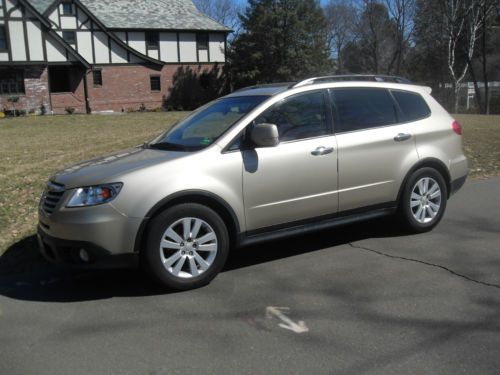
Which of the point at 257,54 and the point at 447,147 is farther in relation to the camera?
the point at 257,54

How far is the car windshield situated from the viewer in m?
5.01

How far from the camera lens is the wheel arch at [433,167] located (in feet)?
19.1

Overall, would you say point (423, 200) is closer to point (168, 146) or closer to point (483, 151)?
point (168, 146)

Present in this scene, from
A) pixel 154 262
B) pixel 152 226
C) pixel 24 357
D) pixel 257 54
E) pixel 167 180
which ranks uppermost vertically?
pixel 257 54

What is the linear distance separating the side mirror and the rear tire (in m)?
1.86

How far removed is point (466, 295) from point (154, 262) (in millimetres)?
2524

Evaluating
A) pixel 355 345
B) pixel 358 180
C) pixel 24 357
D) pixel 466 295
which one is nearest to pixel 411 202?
pixel 358 180

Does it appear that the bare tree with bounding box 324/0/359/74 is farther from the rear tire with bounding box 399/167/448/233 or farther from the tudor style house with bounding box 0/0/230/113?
the rear tire with bounding box 399/167/448/233

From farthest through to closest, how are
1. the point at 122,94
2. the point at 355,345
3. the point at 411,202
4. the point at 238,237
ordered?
the point at 122,94 < the point at 411,202 < the point at 238,237 < the point at 355,345

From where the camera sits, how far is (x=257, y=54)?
1457 inches

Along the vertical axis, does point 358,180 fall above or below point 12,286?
above

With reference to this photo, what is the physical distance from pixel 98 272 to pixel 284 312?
212 cm

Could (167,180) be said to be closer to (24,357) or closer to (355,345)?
(24,357)

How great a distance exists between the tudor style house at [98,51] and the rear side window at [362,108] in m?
29.1
